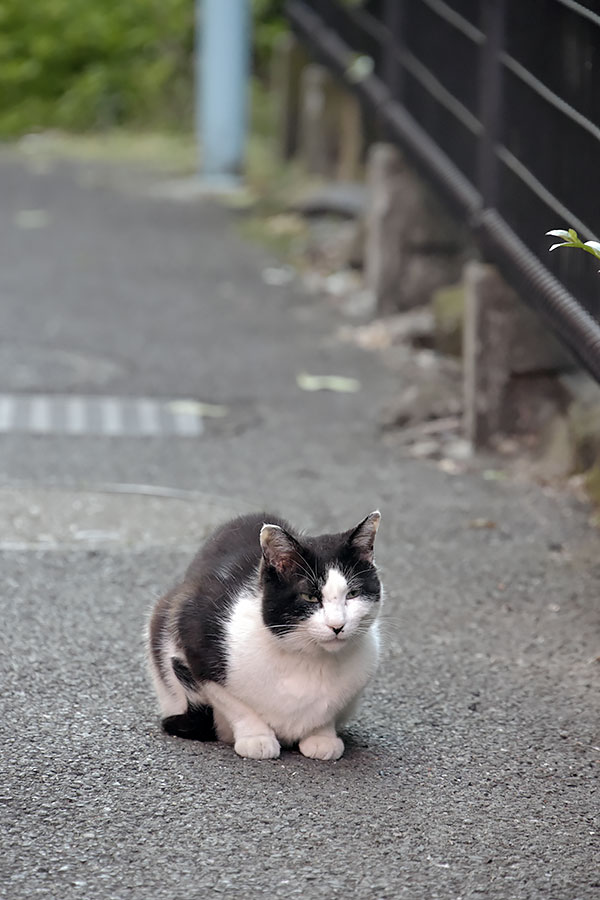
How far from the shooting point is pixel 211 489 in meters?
6.49

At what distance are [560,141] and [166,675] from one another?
106 inches

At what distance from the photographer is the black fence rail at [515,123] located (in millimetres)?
5457

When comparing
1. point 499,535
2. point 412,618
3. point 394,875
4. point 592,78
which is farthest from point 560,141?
point 394,875

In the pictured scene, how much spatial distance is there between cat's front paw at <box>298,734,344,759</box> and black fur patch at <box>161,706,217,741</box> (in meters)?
0.26

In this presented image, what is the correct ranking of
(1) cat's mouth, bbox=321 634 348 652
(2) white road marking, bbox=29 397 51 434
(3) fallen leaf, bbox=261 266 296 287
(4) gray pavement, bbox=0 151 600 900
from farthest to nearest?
1. (3) fallen leaf, bbox=261 266 296 287
2. (2) white road marking, bbox=29 397 51 434
3. (1) cat's mouth, bbox=321 634 348 652
4. (4) gray pavement, bbox=0 151 600 900

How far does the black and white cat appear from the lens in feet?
12.8

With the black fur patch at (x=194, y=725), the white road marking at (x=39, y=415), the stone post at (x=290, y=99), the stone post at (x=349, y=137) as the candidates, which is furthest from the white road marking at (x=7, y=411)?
the stone post at (x=290, y=99)

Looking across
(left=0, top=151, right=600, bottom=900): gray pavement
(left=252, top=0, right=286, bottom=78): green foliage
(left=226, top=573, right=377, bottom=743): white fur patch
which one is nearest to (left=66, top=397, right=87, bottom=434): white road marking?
(left=0, top=151, right=600, bottom=900): gray pavement

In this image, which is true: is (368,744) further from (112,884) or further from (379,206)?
(379,206)

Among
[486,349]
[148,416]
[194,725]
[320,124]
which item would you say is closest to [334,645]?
[194,725]

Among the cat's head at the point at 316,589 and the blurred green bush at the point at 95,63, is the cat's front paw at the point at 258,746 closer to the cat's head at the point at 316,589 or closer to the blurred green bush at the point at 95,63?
the cat's head at the point at 316,589

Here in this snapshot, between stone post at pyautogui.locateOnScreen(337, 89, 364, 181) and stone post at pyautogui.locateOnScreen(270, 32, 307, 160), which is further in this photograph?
stone post at pyautogui.locateOnScreen(270, 32, 307, 160)

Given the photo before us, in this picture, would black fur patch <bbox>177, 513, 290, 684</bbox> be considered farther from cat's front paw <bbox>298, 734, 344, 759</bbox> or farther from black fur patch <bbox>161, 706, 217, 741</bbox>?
cat's front paw <bbox>298, 734, 344, 759</bbox>

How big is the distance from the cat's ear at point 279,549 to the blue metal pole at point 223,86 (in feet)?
33.1
